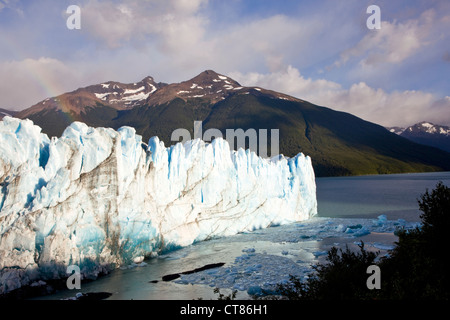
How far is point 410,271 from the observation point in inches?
347

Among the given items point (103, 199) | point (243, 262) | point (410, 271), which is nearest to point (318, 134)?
point (243, 262)

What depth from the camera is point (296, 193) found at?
32.1m

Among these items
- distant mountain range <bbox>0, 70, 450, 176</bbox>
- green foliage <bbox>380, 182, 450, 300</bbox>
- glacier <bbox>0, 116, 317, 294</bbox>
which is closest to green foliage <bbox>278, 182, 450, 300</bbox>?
green foliage <bbox>380, 182, 450, 300</bbox>

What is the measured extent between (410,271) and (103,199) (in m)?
15.1

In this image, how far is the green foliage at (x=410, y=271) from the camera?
752 cm

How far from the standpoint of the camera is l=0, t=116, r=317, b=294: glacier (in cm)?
1410

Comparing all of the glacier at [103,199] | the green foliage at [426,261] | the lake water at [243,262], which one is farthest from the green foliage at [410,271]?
the glacier at [103,199]

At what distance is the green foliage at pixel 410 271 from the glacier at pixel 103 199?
11518mm

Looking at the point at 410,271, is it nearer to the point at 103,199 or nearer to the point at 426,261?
the point at 426,261

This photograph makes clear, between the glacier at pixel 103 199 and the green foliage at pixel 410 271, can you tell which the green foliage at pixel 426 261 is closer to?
the green foliage at pixel 410 271

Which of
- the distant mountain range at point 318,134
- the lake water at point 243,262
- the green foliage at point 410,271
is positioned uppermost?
the distant mountain range at point 318,134
